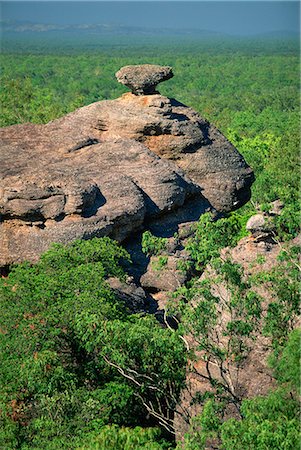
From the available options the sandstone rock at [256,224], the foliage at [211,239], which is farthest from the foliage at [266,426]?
the sandstone rock at [256,224]

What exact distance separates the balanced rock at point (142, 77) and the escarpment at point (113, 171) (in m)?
0.03

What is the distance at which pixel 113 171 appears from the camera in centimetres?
2580

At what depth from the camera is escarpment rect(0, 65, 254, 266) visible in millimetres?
22906

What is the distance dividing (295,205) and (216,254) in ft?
6.55

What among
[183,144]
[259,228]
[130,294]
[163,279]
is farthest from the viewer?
[183,144]

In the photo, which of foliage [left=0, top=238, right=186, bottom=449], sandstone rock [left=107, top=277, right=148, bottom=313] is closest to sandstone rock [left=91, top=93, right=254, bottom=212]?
sandstone rock [left=107, top=277, right=148, bottom=313]

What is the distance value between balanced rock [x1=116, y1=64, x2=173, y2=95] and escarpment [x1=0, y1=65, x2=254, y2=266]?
35 millimetres

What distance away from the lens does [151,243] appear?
59.1 feet

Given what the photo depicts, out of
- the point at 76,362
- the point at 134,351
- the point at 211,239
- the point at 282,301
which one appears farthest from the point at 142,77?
the point at 134,351

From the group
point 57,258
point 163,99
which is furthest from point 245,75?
point 57,258

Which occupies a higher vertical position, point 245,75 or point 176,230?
point 176,230

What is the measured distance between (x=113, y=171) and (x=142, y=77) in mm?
4925

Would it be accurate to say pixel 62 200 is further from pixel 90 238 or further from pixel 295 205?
pixel 295 205

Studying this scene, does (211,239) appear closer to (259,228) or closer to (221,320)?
(221,320)
